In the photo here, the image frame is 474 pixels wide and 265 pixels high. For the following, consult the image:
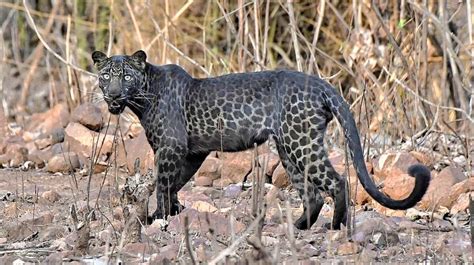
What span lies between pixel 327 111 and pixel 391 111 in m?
3.13

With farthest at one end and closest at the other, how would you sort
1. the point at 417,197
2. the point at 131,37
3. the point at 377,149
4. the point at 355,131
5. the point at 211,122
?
the point at 131,37
the point at 377,149
the point at 211,122
the point at 355,131
the point at 417,197

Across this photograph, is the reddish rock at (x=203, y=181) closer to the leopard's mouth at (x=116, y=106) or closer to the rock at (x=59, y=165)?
the rock at (x=59, y=165)

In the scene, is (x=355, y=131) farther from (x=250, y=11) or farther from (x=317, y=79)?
(x=250, y=11)

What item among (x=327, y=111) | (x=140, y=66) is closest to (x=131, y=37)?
(x=140, y=66)

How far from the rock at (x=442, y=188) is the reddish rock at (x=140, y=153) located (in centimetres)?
244

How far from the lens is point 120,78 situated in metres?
7.59

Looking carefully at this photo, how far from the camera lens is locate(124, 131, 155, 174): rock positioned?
959cm

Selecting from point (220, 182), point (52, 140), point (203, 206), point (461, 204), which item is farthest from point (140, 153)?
point (461, 204)

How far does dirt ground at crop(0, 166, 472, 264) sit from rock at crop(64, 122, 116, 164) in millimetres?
1809

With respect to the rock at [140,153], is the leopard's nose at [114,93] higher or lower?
higher

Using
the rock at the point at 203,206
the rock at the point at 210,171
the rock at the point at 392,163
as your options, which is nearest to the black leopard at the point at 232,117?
the rock at the point at 203,206

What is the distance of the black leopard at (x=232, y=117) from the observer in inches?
280

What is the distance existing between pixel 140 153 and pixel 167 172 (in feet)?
7.17

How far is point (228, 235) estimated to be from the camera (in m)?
6.77
